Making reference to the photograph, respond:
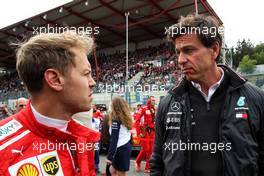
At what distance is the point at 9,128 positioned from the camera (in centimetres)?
144

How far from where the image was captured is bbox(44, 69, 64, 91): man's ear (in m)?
1.50

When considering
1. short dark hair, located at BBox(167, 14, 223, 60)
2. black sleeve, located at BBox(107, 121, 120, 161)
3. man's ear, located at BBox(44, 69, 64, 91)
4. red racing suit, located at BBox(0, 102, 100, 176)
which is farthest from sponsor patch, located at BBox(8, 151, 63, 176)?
black sleeve, located at BBox(107, 121, 120, 161)

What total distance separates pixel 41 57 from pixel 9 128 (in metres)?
0.33

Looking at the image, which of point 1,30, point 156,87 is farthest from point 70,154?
point 1,30

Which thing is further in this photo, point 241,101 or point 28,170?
point 241,101

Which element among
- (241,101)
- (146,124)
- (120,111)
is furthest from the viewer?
(146,124)

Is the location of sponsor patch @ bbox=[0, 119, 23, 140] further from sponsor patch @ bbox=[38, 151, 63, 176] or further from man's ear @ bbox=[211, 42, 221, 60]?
man's ear @ bbox=[211, 42, 221, 60]

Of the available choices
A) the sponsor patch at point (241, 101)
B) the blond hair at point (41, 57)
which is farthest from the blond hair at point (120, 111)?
the blond hair at point (41, 57)

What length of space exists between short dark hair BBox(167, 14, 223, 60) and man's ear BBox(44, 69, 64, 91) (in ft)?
3.89

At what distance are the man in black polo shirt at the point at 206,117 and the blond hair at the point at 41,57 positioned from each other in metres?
1.05

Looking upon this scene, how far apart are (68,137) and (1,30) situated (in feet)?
95.7

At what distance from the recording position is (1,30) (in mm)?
28297

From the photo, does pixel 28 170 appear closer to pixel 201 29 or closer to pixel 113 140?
pixel 201 29

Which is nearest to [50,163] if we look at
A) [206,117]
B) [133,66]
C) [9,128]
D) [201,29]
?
[9,128]
